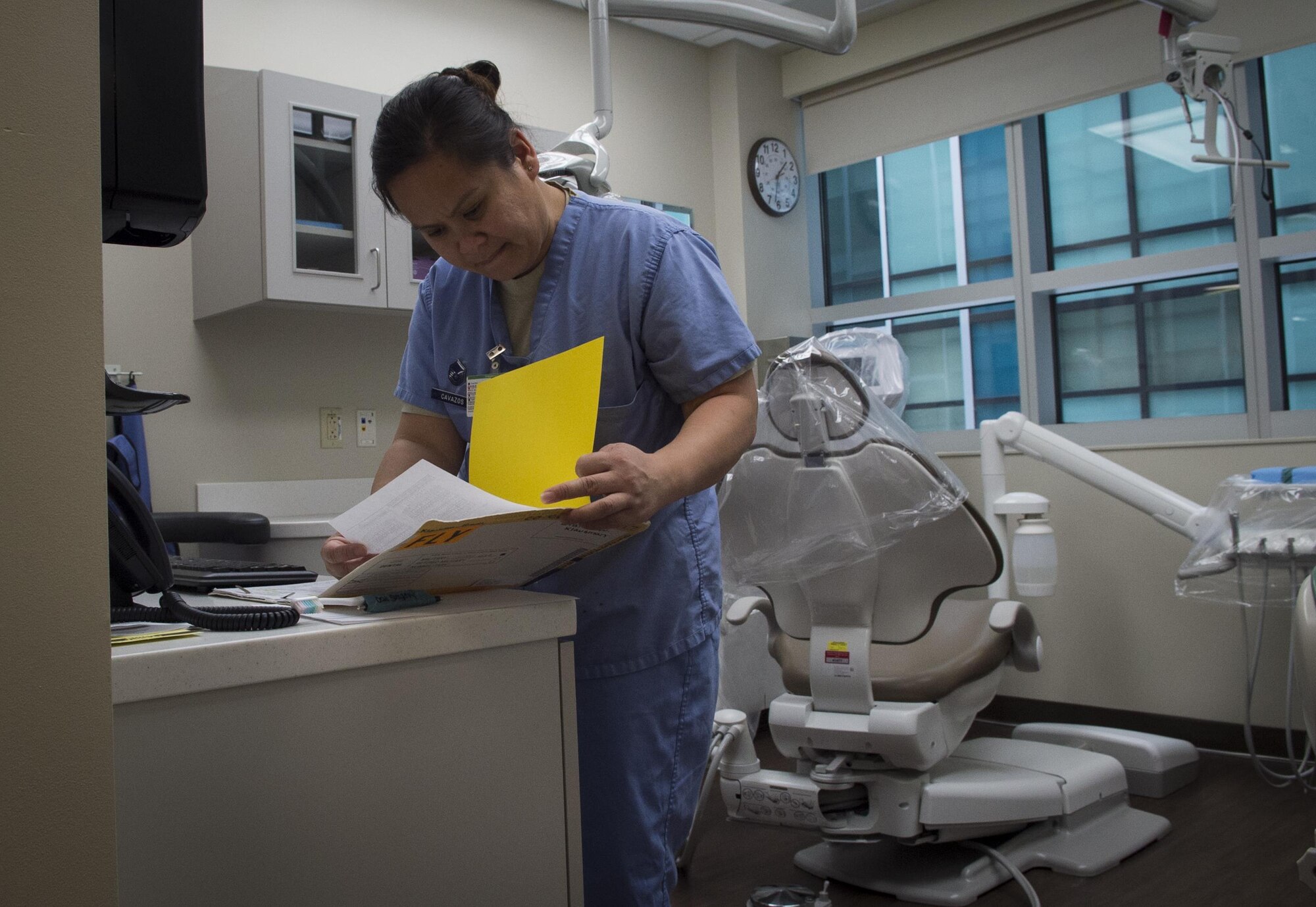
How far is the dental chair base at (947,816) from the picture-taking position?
2.09 m

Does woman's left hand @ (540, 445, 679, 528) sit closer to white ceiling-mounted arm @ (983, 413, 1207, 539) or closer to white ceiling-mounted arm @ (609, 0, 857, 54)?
white ceiling-mounted arm @ (609, 0, 857, 54)

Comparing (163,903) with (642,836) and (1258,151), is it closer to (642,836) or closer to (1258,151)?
(642,836)

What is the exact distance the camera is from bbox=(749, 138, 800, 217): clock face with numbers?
423 centimetres

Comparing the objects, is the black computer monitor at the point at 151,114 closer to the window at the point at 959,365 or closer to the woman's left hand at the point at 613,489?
the woman's left hand at the point at 613,489

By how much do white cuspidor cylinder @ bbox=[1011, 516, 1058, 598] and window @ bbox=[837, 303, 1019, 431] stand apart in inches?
44.7

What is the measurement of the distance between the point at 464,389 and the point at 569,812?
47 cm

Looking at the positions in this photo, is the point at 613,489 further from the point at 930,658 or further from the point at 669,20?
the point at 930,658

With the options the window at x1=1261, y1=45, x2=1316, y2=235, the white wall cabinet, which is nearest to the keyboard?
the white wall cabinet

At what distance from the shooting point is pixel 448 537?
0.76m

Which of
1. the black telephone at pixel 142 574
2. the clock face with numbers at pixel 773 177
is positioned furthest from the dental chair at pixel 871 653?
the clock face with numbers at pixel 773 177

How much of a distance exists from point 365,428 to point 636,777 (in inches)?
96.3

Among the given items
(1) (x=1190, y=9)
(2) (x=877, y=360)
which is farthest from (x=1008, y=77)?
(1) (x=1190, y=9)

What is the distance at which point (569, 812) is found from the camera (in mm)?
898

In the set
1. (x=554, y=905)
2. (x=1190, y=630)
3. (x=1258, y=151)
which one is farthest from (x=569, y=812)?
(x=1258, y=151)
